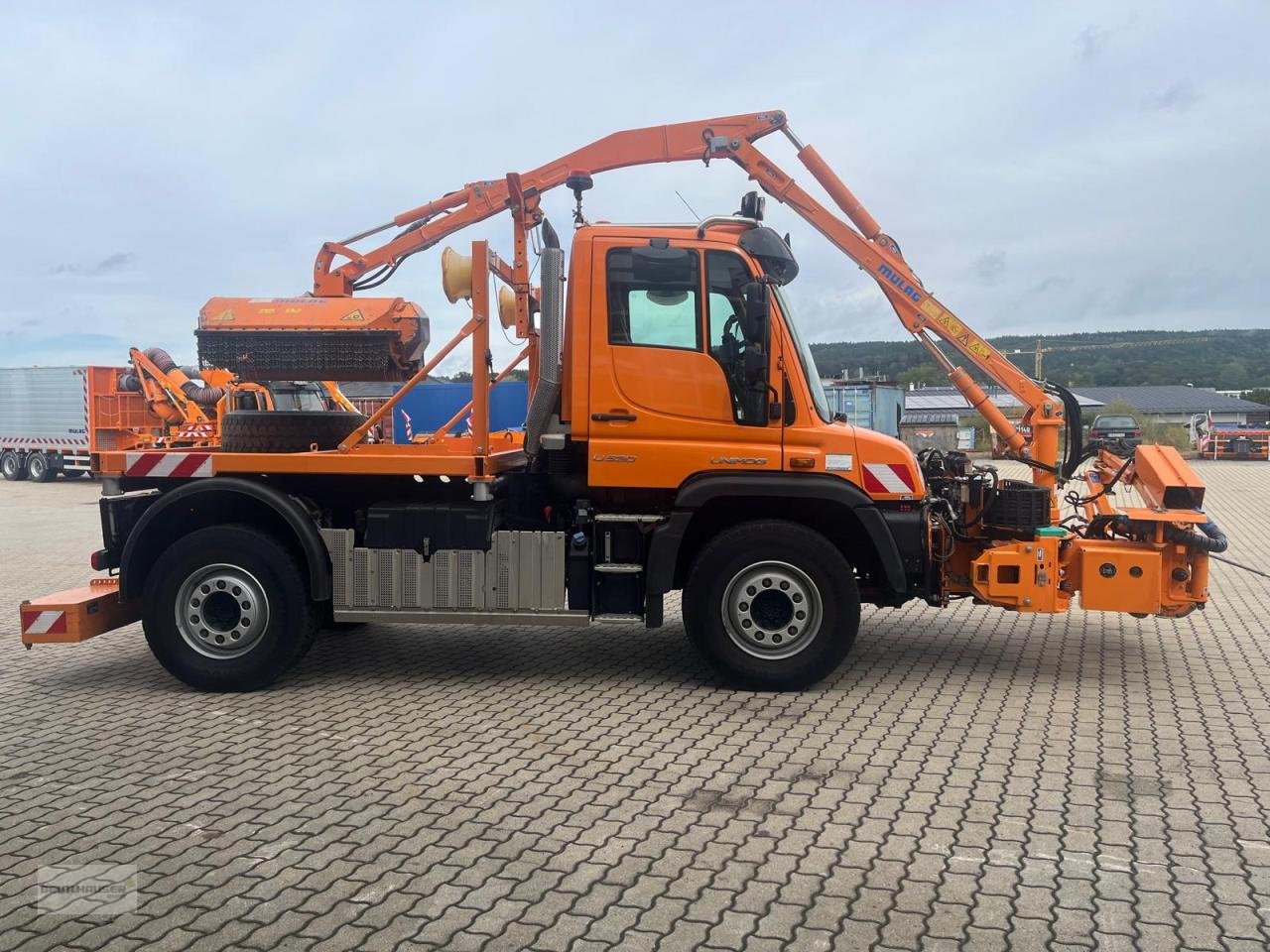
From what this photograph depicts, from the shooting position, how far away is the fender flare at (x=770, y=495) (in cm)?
595

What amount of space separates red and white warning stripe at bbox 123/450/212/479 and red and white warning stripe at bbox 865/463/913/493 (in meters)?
4.13

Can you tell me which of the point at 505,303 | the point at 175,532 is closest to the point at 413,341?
the point at 505,303

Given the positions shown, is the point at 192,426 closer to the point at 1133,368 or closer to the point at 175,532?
the point at 175,532

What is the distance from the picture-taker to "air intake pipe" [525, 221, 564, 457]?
6.28 m

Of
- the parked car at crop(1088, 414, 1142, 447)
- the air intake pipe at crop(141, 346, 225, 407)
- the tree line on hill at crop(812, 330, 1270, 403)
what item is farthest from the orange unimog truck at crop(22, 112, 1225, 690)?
the tree line on hill at crop(812, 330, 1270, 403)

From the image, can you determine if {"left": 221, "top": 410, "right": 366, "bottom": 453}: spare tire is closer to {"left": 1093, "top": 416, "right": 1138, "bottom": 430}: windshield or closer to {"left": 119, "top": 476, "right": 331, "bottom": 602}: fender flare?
{"left": 119, "top": 476, "right": 331, "bottom": 602}: fender flare

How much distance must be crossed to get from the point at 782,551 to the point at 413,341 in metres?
2.84

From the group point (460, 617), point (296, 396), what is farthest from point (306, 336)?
point (460, 617)

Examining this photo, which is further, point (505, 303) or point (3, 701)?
point (505, 303)

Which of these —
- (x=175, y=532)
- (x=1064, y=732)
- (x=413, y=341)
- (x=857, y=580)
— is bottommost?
(x=1064, y=732)

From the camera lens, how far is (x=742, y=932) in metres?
3.25

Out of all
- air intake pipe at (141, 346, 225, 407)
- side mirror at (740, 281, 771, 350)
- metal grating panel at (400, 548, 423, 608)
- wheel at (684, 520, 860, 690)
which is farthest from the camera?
air intake pipe at (141, 346, 225, 407)

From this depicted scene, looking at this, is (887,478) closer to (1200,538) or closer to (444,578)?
(1200,538)

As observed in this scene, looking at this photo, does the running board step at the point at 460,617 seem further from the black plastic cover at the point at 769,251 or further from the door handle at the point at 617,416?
the black plastic cover at the point at 769,251
